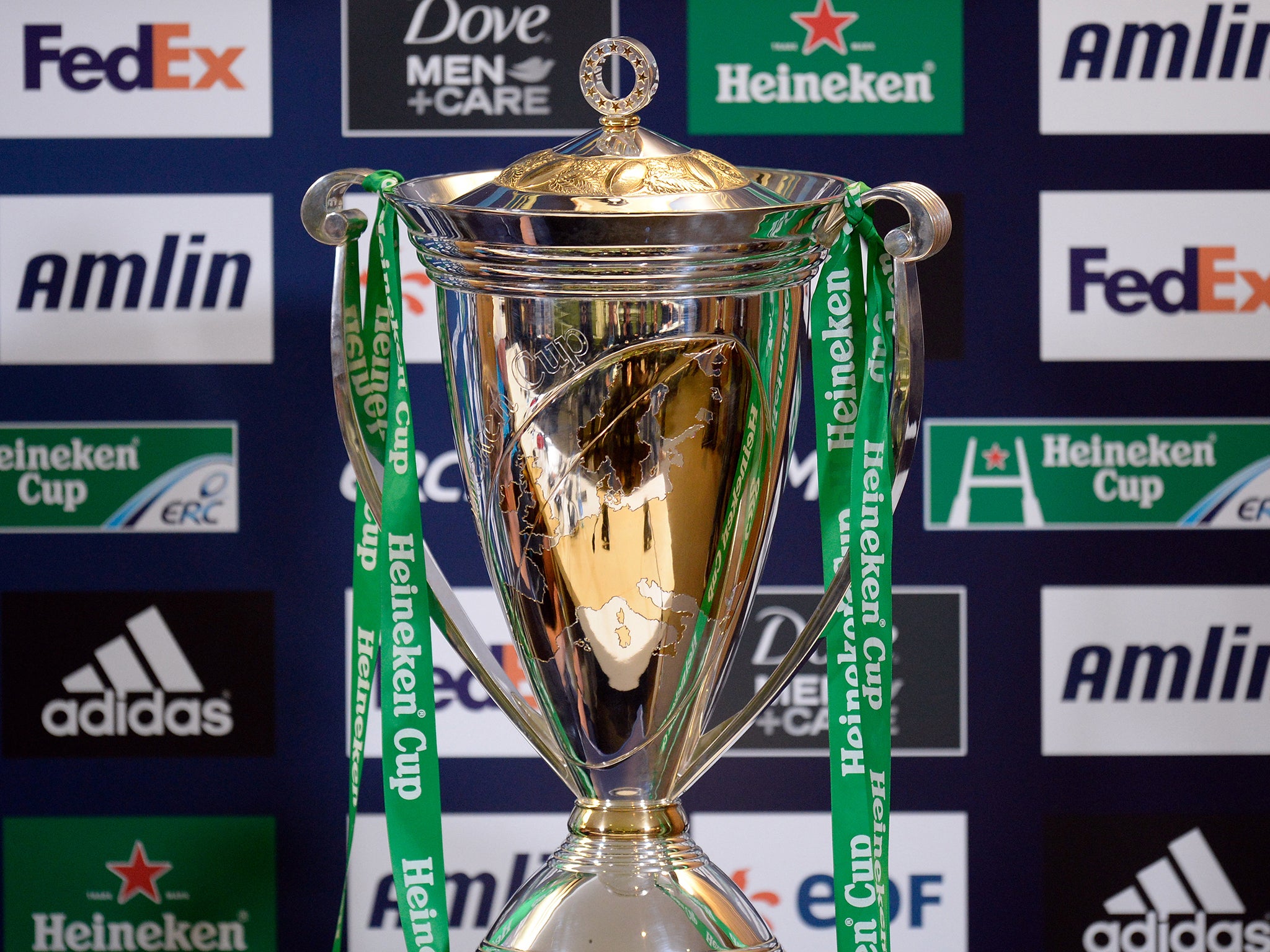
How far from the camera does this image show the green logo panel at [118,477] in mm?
1322

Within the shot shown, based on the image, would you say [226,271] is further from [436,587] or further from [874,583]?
[874,583]

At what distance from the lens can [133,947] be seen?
134cm

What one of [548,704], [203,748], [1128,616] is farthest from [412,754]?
[1128,616]

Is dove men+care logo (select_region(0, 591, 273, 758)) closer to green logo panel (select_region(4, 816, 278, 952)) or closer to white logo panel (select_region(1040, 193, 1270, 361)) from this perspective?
green logo panel (select_region(4, 816, 278, 952))

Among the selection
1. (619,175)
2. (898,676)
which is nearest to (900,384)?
(619,175)

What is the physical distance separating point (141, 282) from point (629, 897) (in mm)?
828

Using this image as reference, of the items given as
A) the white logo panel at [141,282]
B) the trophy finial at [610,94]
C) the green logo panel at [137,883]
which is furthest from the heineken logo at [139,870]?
the trophy finial at [610,94]

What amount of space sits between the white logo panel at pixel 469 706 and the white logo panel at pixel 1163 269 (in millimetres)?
648

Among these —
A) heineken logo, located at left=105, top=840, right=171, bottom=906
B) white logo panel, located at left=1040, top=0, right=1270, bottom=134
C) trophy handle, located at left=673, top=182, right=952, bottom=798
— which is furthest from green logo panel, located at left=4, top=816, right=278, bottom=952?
white logo panel, located at left=1040, top=0, right=1270, bottom=134

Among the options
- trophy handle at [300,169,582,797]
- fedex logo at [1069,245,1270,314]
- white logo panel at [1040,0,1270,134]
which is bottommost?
trophy handle at [300,169,582,797]

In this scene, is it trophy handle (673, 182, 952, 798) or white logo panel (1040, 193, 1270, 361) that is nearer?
trophy handle (673, 182, 952, 798)

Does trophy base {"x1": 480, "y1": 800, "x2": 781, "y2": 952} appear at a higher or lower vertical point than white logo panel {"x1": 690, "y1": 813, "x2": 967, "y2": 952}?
higher

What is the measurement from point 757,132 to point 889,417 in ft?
1.67

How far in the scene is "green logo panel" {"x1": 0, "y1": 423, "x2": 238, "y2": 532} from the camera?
4.34ft
